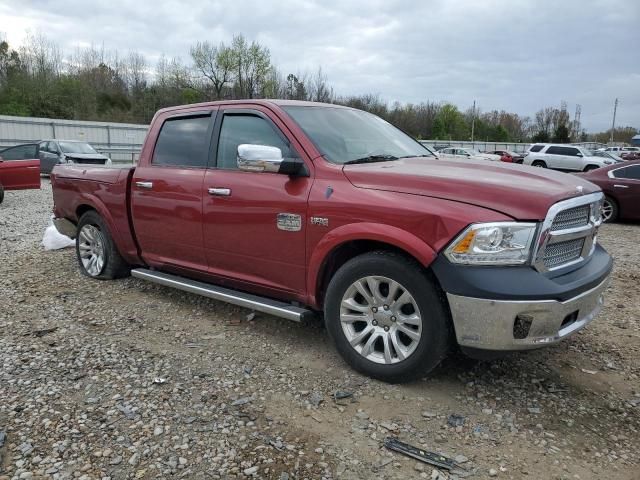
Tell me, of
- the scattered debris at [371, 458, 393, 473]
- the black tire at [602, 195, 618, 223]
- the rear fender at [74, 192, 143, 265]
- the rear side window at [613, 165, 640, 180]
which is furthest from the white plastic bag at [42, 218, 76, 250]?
the rear side window at [613, 165, 640, 180]

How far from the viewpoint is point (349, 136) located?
4.20 m

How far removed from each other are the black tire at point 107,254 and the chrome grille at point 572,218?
14.2 ft

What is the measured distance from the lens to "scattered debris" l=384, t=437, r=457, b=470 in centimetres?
266

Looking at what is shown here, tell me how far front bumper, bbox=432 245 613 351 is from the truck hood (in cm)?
36

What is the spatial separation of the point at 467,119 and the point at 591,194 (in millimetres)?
83307

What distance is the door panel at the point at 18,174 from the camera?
12.6 m

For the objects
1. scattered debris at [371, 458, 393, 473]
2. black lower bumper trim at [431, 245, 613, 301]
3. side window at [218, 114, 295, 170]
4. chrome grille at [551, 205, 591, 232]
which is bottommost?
scattered debris at [371, 458, 393, 473]

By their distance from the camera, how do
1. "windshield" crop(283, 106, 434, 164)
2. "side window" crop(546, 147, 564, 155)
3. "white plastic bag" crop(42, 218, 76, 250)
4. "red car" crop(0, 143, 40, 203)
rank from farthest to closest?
"side window" crop(546, 147, 564, 155), "red car" crop(0, 143, 40, 203), "white plastic bag" crop(42, 218, 76, 250), "windshield" crop(283, 106, 434, 164)

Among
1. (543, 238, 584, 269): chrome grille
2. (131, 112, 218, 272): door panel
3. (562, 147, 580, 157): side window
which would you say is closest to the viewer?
(543, 238, 584, 269): chrome grille

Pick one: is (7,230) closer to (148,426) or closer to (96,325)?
(96,325)

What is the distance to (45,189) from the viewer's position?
639 inches

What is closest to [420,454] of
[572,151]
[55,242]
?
[55,242]

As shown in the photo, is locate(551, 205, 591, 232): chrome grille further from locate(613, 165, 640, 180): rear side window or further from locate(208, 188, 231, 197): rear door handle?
locate(613, 165, 640, 180): rear side window

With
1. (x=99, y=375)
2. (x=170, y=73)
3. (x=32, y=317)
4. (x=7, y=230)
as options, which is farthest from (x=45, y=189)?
(x=170, y=73)
